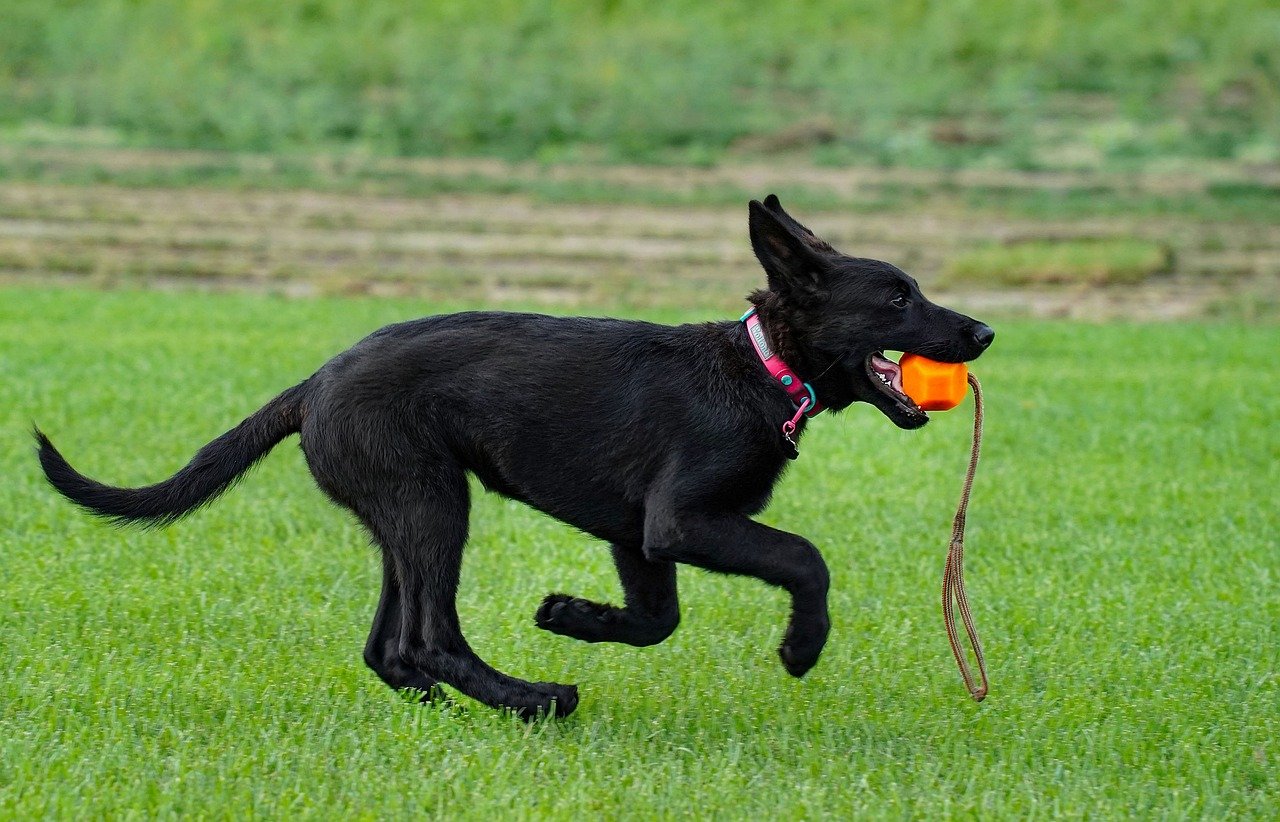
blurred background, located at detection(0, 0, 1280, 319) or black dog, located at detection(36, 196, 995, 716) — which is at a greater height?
black dog, located at detection(36, 196, 995, 716)

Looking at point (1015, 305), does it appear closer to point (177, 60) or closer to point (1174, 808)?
point (1174, 808)

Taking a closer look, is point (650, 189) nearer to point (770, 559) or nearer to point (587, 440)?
point (587, 440)

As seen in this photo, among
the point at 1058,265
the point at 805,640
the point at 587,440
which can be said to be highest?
the point at 587,440

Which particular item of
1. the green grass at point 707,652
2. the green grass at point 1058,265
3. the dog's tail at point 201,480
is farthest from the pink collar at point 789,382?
the green grass at point 1058,265

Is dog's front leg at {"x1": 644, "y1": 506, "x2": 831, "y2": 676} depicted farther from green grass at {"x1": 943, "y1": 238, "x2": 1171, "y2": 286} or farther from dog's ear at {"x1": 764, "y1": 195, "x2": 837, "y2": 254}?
green grass at {"x1": 943, "y1": 238, "x2": 1171, "y2": 286}

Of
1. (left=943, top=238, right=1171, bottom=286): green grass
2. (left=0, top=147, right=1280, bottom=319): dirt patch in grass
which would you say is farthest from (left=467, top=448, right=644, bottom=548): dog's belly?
(left=943, top=238, right=1171, bottom=286): green grass

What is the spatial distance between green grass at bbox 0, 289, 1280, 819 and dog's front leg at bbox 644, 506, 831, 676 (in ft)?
1.01

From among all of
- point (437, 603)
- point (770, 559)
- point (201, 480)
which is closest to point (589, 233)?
point (201, 480)

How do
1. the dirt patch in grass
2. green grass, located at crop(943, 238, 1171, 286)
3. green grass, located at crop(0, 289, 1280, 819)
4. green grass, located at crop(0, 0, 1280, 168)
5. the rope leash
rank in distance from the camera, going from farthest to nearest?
green grass, located at crop(0, 0, 1280, 168)
green grass, located at crop(943, 238, 1171, 286)
the dirt patch in grass
the rope leash
green grass, located at crop(0, 289, 1280, 819)

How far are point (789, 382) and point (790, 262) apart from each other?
0.33 meters

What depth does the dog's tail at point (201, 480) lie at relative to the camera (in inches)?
186

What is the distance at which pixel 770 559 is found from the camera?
14.6 feet

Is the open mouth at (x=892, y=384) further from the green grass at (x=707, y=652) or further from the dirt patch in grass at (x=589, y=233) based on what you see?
the dirt patch in grass at (x=589, y=233)

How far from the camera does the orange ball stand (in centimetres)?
471
